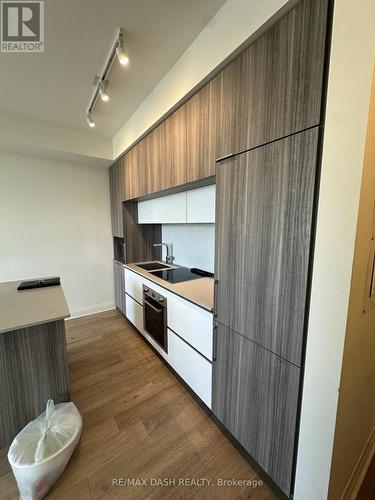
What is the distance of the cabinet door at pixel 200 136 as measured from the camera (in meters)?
1.36

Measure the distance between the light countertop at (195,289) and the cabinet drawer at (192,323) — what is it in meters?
0.06

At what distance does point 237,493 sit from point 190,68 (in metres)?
2.72

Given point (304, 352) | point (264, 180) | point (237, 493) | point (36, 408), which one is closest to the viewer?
point (304, 352)

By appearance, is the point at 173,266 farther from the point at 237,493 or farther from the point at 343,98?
the point at 343,98

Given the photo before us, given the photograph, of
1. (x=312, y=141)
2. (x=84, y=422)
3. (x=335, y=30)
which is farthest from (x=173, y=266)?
(x=335, y=30)

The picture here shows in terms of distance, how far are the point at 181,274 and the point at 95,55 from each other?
204cm

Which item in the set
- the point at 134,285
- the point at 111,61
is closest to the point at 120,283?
the point at 134,285

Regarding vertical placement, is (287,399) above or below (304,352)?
below

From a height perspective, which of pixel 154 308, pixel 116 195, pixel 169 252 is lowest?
pixel 154 308

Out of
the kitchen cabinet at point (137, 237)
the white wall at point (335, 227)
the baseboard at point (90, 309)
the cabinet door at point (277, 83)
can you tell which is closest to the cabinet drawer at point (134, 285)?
the kitchen cabinet at point (137, 237)

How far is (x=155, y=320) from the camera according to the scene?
2.16m

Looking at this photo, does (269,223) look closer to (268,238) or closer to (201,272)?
(268,238)

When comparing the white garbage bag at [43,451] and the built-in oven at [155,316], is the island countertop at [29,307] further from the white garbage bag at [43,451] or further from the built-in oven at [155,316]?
the built-in oven at [155,316]

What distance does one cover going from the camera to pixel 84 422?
1.55m
